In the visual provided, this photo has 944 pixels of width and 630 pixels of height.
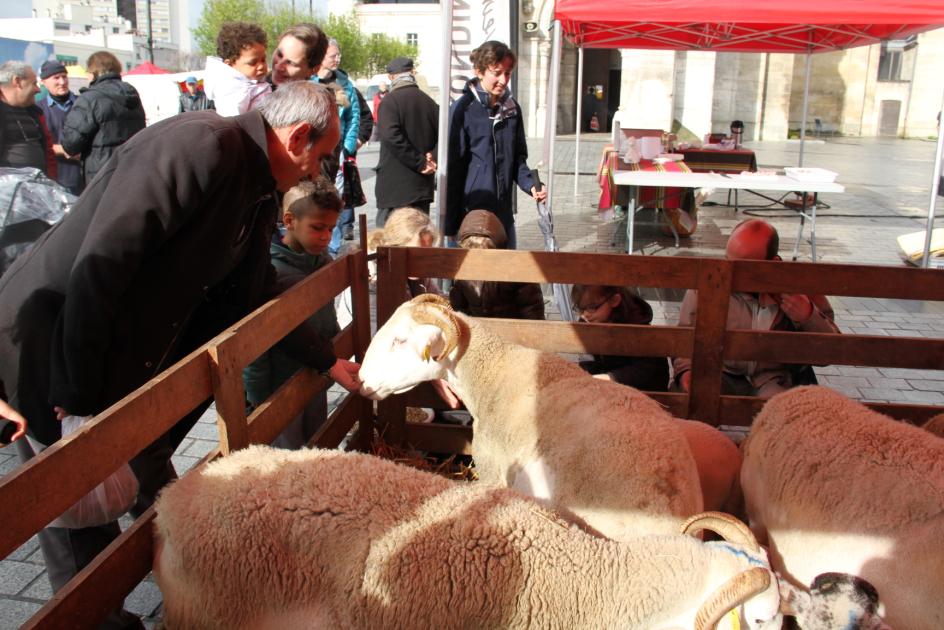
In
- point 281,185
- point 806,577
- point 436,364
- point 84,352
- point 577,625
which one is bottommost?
point 806,577

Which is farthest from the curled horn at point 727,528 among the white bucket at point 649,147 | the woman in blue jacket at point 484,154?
the white bucket at point 649,147

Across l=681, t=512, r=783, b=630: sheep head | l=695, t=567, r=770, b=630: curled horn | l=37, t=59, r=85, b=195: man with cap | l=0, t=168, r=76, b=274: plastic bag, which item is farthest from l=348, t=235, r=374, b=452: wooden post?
l=37, t=59, r=85, b=195: man with cap

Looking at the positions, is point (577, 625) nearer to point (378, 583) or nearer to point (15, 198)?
point (378, 583)

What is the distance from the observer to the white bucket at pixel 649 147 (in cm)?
1001

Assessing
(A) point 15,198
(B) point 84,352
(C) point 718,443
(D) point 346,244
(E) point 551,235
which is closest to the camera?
(B) point 84,352

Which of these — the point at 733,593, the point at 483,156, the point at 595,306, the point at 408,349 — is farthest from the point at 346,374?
the point at 483,156

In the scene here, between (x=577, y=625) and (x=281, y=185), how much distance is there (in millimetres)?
1570

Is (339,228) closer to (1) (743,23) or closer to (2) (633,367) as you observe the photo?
(2) (633,367)

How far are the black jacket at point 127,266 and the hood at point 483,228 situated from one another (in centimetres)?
193

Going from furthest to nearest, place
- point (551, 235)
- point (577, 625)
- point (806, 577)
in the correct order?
1. point (551, 235)
2. point (806, 577)
3. point (577, 625)

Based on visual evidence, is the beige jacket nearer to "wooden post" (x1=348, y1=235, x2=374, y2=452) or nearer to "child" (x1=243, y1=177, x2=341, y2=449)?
"wooden post" (x1=348, y1=235, x2=374, y2=452)

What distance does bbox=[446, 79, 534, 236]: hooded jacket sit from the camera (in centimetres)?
600

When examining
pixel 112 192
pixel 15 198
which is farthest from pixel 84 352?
pixel 15 198

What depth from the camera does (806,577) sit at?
2330mm
